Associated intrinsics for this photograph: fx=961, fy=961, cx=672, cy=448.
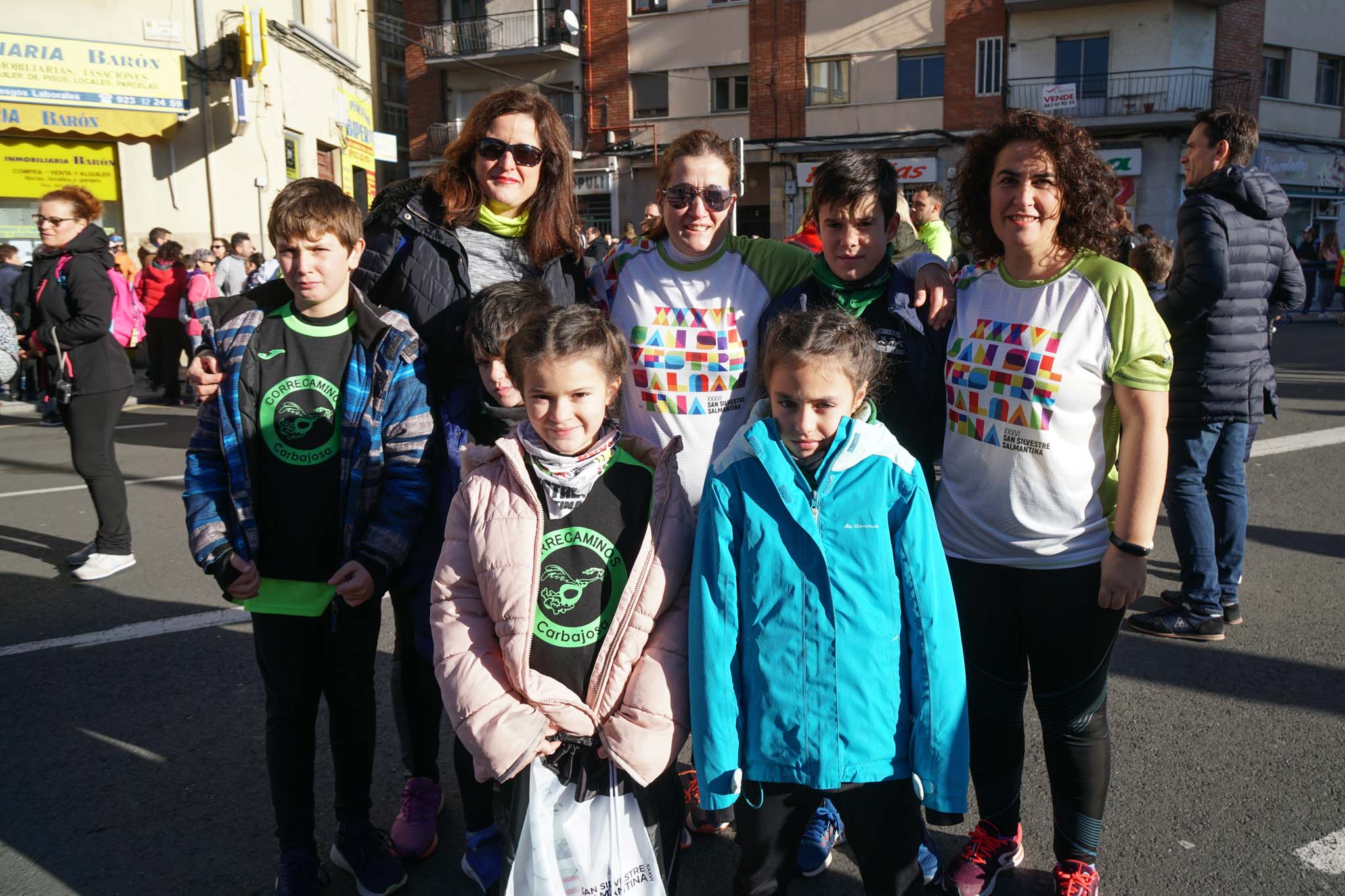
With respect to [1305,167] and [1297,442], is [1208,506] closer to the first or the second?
[1297,442]

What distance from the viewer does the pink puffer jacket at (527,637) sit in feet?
7.14

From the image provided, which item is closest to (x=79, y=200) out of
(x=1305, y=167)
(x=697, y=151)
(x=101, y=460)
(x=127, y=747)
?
(x=101, y=460)

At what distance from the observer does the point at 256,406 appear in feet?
8.36

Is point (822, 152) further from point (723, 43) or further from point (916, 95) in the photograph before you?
point (723, 43)

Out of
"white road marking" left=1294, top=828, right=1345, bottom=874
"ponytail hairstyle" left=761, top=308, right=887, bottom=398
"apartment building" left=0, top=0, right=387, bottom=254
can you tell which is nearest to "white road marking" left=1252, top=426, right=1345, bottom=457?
"white road marking" left=1294, top=828, right=1345, bottom=874

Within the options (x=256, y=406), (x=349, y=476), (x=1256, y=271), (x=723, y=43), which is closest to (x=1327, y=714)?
(x=1256, y=271)

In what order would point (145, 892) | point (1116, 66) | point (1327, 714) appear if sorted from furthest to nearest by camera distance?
point (1116, 66) → point (1327, 714) → point (145, 892)

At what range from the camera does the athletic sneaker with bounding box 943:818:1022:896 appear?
2.68 meters

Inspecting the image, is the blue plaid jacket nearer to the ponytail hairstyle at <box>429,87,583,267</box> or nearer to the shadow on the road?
the ponytail hairstyle at <box>429,87,583,267</box>

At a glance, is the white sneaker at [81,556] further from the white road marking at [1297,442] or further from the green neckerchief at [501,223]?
the white road marking at [1297,442]

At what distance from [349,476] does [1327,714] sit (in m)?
3.61

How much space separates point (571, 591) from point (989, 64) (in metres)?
26.8

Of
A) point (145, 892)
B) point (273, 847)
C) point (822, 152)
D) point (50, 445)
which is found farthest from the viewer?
point (822, 152)

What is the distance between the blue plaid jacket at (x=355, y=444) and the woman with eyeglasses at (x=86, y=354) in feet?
11.3
